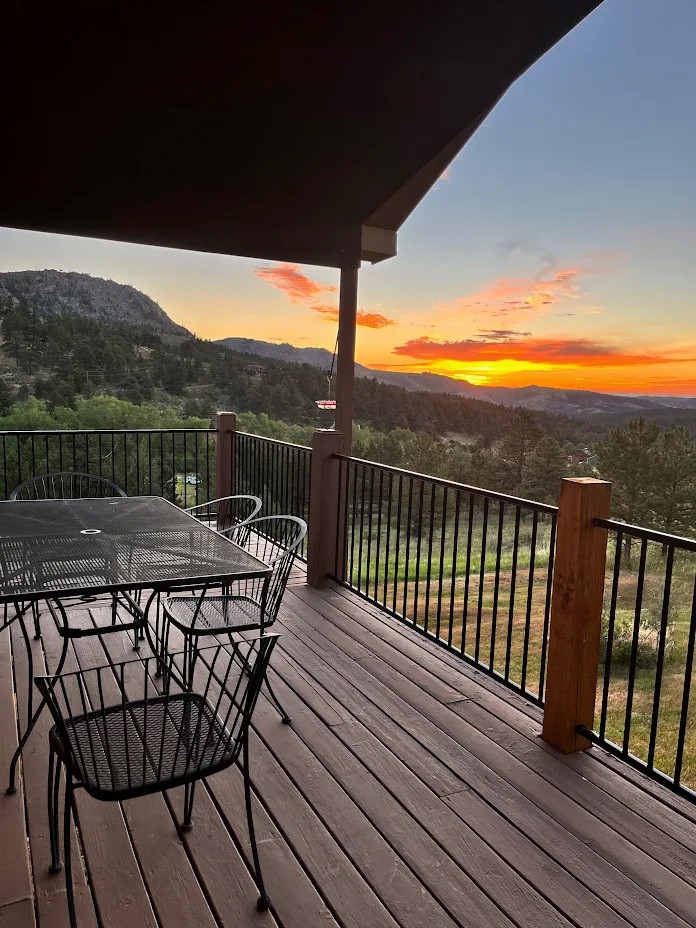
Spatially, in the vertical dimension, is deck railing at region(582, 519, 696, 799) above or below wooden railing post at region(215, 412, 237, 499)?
below

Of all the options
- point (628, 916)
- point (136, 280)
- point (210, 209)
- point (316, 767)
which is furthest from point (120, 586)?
point (136, 280)

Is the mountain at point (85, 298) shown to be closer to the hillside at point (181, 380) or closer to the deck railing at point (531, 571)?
the hillside at point (181, 380)

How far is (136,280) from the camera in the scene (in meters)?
18.2

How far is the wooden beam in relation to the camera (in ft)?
17.3

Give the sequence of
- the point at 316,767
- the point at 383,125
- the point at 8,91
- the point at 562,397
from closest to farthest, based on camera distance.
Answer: the point at 316,767, the point at 8,91, the point at 383,125, the point at 562,397

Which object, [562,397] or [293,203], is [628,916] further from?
[562,397]

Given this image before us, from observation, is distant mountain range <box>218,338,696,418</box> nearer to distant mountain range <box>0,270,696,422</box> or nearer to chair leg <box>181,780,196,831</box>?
distant mountain range <box>0,270,696,422</box>

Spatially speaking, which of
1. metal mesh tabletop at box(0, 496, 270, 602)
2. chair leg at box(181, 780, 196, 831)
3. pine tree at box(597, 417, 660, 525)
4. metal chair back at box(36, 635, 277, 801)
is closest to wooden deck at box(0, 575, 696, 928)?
chair leg at box(181, 780, 196, 831)

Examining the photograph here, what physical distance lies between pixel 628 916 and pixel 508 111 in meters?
22.6

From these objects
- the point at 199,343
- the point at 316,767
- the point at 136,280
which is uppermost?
the point at 136,280

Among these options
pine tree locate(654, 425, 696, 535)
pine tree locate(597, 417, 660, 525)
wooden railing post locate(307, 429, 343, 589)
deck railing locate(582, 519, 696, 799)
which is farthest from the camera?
pine tree locate(597, 417, 660, 525)

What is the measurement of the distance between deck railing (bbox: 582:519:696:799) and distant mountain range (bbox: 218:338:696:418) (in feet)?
15.2

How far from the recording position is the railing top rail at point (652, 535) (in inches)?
81.1

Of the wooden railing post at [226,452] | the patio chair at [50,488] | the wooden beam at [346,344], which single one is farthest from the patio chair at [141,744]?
the wooden railing post at [226,452]
